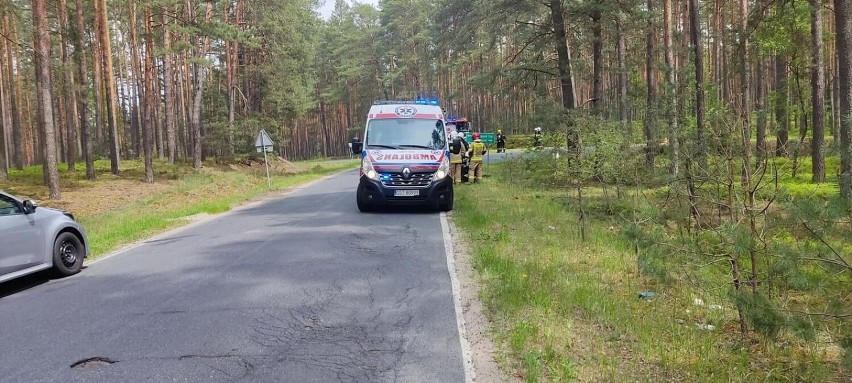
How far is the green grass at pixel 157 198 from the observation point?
1270cm

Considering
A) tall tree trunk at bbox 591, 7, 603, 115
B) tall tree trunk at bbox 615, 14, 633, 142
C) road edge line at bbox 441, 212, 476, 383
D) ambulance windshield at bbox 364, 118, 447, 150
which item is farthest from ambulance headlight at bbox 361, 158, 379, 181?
tall tree trunk at bbox 591, 7, 603, 115

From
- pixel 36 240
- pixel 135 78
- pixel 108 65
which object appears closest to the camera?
pixel 36 240

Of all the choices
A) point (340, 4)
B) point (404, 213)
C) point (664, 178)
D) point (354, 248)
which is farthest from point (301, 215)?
point (340, 4)

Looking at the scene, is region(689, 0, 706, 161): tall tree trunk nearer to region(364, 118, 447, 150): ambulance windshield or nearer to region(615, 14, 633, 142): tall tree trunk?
region(615, 14, 633, 142): tall tree trunk

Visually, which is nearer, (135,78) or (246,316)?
(246,316)

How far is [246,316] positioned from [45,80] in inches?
719

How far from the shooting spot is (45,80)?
63.0 feet

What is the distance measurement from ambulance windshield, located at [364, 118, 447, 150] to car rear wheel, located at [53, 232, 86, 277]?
263 inches

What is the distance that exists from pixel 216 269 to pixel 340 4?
6795 centimetres

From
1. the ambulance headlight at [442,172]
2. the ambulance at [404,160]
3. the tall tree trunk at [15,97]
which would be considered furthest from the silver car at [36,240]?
the tall tree trunk at [15,97]

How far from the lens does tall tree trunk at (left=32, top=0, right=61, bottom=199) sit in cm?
1855

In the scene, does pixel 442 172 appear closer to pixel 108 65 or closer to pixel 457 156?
pixel 457 156

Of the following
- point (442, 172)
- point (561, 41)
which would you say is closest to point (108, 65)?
point (561, 41)

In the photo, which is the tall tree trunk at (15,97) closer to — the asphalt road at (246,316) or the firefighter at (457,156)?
the firefighter at (457,156)
